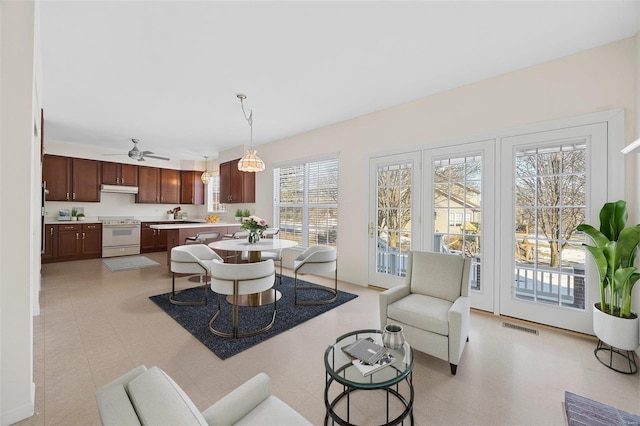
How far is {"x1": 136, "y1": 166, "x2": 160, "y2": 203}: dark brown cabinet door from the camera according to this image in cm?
732

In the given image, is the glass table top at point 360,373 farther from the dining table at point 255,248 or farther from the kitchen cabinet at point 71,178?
the kitchen cabinet at point 71,178

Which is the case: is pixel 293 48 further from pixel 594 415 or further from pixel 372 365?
pixel 594 415

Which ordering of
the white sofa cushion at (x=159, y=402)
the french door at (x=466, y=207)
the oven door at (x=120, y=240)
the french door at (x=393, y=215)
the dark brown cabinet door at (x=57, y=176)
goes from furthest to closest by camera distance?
the oven door at (x=120, y=240)
the dark brown cabinet door at (x=57, y=176)
the french door at (x=393, y=215)
the french door at (x=466, y=207)
the white sofa cushion at (x=159, y=402)

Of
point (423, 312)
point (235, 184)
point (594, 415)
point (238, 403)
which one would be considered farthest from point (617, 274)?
point (235, 184)

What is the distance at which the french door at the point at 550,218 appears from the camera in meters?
2.63

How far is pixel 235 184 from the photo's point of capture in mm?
6457

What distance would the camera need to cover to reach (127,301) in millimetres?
3584

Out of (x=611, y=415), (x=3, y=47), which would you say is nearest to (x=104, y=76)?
(x=3, y=47)

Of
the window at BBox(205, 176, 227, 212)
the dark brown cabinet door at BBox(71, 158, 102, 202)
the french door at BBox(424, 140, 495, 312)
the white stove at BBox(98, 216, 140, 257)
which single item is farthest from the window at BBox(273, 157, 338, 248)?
the dark brown cabinet door at BBox(71, 158, 102, 202)

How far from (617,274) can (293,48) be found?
3.39 meters

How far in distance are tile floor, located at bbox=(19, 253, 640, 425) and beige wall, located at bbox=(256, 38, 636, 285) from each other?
6.13 feet

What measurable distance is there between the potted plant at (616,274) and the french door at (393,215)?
179 centimetres

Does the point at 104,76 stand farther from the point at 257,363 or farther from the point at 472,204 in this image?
the point at 472,204

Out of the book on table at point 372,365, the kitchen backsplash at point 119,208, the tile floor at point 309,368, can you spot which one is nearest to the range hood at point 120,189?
the kitchen backsplash at point 119,208
